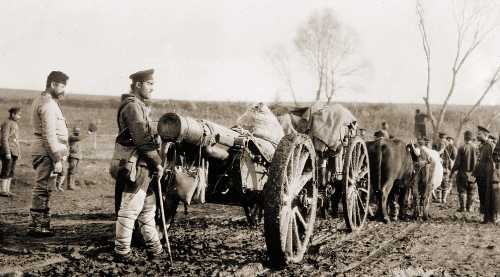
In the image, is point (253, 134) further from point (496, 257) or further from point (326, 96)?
point (326, 96)

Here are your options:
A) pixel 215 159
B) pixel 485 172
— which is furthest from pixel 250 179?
pixel 485 172

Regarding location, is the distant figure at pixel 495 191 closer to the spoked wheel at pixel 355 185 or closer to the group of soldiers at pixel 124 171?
the spoked wheel at pixel 355 185

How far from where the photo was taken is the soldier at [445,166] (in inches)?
540

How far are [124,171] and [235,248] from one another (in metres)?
2.02

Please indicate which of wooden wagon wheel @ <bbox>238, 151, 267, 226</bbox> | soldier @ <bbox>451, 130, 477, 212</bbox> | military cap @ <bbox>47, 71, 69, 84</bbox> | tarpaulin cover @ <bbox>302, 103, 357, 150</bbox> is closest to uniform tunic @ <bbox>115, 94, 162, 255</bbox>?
wooden wagon wheel @ <bbox>238, 151, 267, 226</bbox>

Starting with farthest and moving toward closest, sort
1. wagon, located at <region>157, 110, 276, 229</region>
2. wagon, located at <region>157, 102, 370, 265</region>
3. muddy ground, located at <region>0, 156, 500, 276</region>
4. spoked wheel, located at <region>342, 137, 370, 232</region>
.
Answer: spoked wheel, located at <region>342, 137, 370, 232</region> < muddy ground, located at <region>0, 156, 500, 276</region> < wagon, located at <region>157, 102, 370, 265</region> < wagon, located at <region>157, 110, 276, 229</region>

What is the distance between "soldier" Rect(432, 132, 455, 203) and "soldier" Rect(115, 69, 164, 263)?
10525mm

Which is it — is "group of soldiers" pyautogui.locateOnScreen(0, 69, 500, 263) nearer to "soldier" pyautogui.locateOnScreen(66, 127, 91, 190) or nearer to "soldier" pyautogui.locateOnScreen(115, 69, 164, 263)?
"soldier" pyautogui.locateOnScreen(115, 69, 164, 263)

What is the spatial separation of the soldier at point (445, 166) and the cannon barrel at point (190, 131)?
10.2 meters

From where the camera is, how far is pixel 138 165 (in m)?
4.96

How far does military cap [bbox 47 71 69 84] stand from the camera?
6.12 m

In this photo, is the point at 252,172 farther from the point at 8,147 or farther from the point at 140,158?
the point at 8,147

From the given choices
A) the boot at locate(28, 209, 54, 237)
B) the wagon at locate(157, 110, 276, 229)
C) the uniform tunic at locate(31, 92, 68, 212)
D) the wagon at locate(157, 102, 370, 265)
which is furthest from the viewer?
the boot at locate(28, 209, 54, 237)

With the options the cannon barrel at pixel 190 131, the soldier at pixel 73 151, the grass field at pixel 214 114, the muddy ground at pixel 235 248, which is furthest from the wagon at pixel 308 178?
the grass field at pixel 214 114
